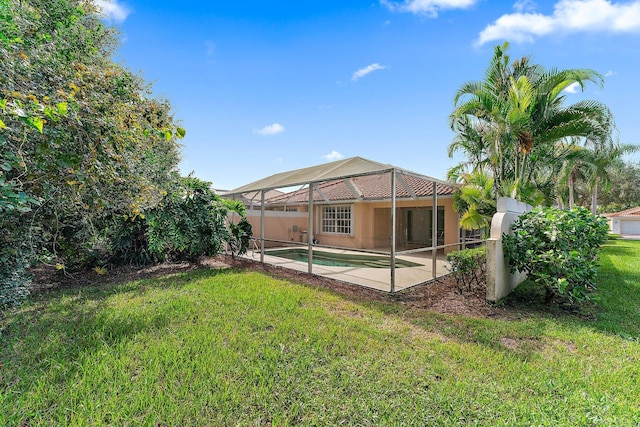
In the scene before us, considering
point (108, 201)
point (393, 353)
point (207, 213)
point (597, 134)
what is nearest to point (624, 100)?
point (597, 134)

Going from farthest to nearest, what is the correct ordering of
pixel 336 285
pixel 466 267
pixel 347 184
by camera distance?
1. pixel 347 184
2. pixel 336 285
3. pixel 466 267

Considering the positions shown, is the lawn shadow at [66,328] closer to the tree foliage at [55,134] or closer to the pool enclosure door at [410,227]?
the tree foliage at [55,134]

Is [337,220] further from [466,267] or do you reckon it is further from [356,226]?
[466,267]

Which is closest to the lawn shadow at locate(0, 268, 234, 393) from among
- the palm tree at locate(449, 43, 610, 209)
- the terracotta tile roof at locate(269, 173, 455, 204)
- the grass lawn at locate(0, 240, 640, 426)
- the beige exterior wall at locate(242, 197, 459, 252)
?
the grass lawn at locate(0, 240, 640, 426)

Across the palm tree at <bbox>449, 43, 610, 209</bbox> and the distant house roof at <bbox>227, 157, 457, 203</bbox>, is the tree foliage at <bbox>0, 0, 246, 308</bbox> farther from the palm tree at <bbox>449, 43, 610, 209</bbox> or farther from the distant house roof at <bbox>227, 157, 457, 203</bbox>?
the palm tree at <bbox>449, 43, 610, 209</bbox>

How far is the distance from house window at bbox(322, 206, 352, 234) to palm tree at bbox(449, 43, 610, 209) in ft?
24.7

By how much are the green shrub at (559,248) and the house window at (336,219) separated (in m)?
10.5

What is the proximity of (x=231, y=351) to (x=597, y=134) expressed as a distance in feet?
42.4

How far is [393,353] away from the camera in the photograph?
3.88 metres

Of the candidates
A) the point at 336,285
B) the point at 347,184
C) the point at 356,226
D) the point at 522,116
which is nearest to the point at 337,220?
the point at 356,226

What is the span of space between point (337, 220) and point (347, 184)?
3.81m

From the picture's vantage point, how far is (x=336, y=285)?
7879mm

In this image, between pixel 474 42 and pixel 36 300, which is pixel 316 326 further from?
pixel 474 42

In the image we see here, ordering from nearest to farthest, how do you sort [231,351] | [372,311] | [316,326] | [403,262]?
[231,351]
[316,326]
[372,311]
[403,262]
